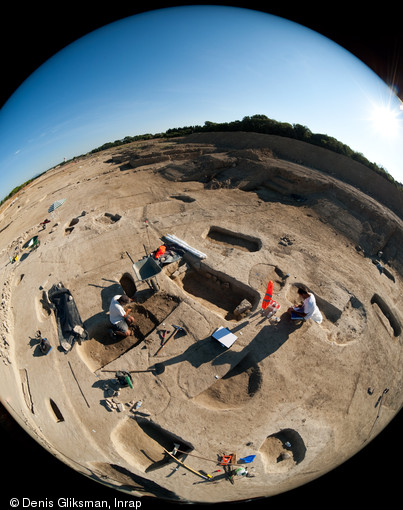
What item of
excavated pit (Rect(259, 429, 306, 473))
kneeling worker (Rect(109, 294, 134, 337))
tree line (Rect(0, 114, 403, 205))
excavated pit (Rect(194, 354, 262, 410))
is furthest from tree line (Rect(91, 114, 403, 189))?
excavated pit (Rect(259, 429, 306, 473))

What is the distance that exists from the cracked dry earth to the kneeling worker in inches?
17.8

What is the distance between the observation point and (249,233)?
12.6 metres

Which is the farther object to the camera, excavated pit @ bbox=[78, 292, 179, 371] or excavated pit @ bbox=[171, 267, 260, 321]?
excavated pit @ bbox=[171, 267, 260, 321]

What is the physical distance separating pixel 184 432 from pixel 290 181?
15.9m

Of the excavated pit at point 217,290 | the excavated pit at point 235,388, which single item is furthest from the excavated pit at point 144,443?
the excavated pit at point 217,290

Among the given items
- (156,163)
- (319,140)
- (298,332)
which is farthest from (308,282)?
(156,163)

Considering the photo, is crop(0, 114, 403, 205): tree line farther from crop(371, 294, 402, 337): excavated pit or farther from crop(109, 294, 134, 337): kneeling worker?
crop(109, 294, 134, 337): kneeling worker

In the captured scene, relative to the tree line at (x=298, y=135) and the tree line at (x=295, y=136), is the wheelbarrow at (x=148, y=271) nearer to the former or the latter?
the tree line at (x=295, y=136)

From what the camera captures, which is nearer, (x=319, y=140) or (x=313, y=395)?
(x=313, y=395)

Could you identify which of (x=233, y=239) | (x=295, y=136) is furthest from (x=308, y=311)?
(x=295, y=136)

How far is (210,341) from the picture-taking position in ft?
25.2

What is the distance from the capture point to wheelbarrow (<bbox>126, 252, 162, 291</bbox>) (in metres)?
9.30

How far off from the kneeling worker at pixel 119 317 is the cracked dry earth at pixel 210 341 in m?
0.45

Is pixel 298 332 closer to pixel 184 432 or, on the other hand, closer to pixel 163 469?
pixel 184 432
